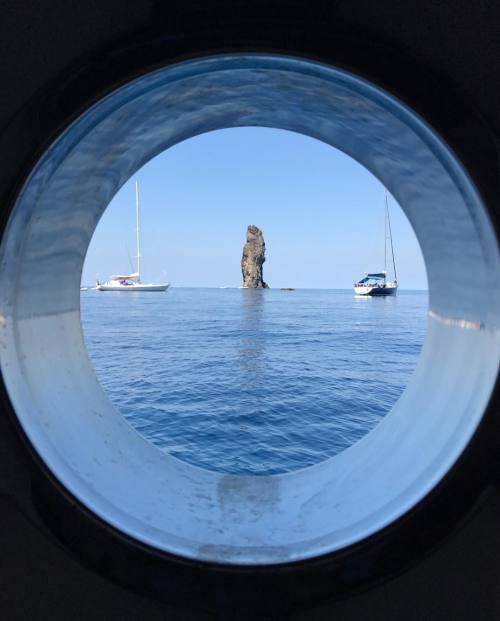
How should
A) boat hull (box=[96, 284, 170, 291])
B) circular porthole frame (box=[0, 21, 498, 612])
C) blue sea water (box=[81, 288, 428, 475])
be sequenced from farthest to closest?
boat hull (box=[96, 284, 170, 291]), blue sea water (box=[81, 288, 428, 475]), circular porthole frame (box=[0, 21, 498, 612])

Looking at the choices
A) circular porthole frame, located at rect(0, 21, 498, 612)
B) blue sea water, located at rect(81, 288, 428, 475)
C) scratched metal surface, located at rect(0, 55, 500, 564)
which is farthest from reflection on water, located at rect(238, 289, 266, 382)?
circular porthole frame, located at rect(0, 21, 498, 612)

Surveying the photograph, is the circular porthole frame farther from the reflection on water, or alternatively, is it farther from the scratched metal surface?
the reflection on water

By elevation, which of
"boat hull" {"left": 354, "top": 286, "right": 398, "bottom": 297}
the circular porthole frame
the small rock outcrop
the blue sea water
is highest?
the small rock outcrop

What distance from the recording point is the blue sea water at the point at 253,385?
13680mm

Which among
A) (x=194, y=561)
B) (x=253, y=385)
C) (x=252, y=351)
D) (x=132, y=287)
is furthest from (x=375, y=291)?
(x=194, y=561)

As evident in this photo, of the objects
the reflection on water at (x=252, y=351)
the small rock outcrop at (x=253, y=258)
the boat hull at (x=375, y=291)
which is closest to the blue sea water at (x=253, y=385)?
the reflection on water at (x=252, y=351)

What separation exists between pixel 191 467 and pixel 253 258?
99.7 metres

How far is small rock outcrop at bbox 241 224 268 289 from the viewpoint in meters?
98.8

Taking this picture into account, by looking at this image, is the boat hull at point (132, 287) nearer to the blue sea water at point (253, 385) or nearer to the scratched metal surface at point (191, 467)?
the blue sea water at point (253, 385)

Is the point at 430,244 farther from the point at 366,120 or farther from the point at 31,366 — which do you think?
the point at 31,366

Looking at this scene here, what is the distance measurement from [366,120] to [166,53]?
4.74ft

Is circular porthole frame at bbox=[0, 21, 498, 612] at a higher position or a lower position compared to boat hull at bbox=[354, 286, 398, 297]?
lower

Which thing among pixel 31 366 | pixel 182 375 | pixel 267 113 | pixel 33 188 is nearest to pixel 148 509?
pixel 31 366

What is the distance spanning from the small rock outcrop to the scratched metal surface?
95.9 meters
